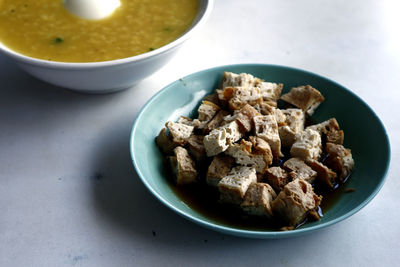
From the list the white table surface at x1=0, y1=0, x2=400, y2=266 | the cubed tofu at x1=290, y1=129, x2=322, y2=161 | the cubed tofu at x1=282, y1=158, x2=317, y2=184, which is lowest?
the white table surface at x1=0, y1=0, x2=400, y2=266

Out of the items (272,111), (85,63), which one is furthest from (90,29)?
(272,111)

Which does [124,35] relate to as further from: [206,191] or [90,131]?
[206,191]

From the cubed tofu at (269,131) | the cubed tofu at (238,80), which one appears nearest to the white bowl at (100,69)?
the cubed tofu at (238,80)

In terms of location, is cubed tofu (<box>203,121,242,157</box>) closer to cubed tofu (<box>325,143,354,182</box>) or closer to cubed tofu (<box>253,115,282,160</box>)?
cubed tofu (<box>253,115,282,160</box>)

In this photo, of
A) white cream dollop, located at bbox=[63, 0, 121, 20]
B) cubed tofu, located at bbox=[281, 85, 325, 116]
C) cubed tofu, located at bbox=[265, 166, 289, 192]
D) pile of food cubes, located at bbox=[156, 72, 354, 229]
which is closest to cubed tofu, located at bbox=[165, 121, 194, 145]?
pile of food cubes, located at bbox=[156, 72, 354, 229]

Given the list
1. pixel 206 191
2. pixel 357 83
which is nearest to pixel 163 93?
pixel 206 191

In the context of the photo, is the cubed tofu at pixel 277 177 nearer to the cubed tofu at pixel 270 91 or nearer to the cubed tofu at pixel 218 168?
the cubed tofu at pixel 218 168
